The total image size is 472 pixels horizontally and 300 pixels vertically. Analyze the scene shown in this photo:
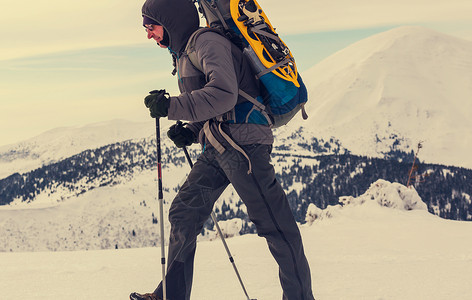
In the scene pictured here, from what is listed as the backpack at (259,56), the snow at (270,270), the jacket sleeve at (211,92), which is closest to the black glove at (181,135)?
the backpack at (259,56)

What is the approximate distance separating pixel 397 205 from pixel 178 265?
15270 mm

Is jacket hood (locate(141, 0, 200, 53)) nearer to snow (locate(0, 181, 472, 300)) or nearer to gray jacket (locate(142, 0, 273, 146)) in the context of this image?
gray jacket (locate(142, 0, 273, 146))

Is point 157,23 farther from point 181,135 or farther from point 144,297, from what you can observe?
point 144,297

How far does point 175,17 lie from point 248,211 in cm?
164

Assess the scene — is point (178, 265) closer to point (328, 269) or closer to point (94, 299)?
point (94, 299)

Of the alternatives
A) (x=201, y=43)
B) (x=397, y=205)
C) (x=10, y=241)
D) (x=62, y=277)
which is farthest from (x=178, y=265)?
(x=10, y=241)

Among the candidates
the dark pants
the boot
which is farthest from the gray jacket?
the boot

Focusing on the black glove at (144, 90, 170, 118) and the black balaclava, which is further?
the black balaclava

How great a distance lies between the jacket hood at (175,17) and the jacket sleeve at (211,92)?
1.15 feet

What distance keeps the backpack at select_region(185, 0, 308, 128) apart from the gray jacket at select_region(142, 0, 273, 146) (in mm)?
66

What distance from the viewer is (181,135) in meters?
4.21

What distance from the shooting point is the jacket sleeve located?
333cm

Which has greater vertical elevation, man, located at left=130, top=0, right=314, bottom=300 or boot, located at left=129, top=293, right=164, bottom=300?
man, located at left=130, top=0, right=314, bottom=300

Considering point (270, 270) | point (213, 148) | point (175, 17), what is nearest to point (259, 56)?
point (175, 17)
